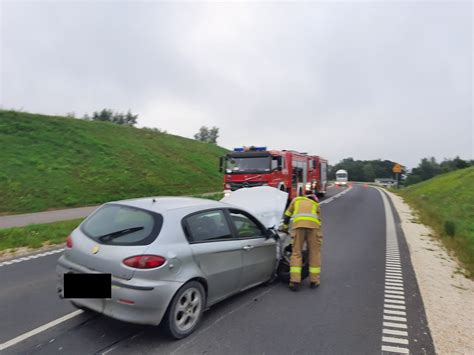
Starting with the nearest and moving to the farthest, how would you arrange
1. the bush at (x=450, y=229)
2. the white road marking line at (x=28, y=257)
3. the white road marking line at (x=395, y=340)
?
the white road marking line at (x=395, y=340)
the white road marking line at (x=28, y=257)
the bush at (x=450, y=229)

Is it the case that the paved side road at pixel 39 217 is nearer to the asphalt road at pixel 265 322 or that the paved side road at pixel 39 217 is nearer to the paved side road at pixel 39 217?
the paved side road at pixel 39 217

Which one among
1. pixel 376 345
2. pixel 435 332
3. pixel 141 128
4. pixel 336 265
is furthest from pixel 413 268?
pixel 141 128

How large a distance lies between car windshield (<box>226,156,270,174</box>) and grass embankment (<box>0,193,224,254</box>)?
696 cm

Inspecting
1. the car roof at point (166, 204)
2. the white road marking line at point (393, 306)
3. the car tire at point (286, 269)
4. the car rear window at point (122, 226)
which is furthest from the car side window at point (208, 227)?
the white road marking line at point (393, 306)

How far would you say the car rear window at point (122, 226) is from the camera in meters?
3.60

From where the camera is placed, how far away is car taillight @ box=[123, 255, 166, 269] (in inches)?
133

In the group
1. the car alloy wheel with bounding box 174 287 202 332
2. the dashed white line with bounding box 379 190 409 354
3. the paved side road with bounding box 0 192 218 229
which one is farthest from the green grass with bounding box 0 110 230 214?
the dashed white line with bounding box 379 190 409 354

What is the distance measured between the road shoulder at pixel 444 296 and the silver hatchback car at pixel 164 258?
2.38m

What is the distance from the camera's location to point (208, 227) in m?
4.19

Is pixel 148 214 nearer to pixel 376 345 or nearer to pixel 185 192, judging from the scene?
pixel 376 345

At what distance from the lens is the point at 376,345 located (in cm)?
364

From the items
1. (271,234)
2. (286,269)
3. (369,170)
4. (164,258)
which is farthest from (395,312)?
(369,170)

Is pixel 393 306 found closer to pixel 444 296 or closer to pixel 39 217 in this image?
pixel 444 296

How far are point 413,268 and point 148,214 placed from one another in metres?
5.49
